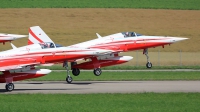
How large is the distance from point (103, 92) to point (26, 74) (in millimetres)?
4422

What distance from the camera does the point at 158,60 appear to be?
63781 millimetres

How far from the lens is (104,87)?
119 feet
